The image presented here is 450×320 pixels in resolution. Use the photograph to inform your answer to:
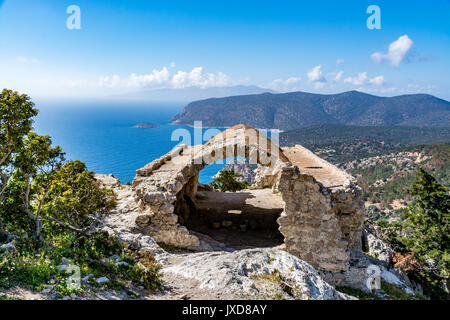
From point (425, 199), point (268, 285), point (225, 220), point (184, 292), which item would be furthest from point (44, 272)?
point (425, 199)

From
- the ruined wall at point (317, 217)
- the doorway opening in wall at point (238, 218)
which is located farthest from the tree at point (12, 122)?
the doorway opening in wall at point (238, 218)

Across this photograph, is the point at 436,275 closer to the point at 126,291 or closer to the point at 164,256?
the point at 164,256

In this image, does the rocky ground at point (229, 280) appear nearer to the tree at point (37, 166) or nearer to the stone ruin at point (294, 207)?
the stone ruin at point (294, 207)

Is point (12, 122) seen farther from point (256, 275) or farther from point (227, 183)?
point (227, 183)

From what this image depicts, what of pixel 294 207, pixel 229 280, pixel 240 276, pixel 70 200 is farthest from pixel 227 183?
pixel 229 280
